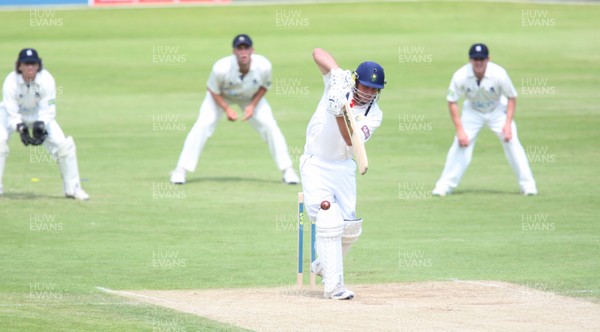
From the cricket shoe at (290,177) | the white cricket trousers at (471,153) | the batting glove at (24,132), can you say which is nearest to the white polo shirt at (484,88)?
the white cricket trousers at (471,153)

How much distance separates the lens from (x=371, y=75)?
1038 centimetres

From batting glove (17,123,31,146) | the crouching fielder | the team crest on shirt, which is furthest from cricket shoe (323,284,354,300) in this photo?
batting glove (17,123,31,146)

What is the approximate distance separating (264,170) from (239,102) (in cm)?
177

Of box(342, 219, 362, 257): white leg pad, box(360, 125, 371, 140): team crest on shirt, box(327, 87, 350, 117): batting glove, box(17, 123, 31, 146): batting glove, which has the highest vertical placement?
box(17, 123, 31, 146): batting glove

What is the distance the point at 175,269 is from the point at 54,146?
14.8ft

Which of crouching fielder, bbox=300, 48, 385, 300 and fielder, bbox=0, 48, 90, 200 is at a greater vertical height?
fielder, bbox=0, 48, 90, 200

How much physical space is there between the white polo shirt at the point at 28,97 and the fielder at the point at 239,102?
2.68m

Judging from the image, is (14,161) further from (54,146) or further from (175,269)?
(175,269)

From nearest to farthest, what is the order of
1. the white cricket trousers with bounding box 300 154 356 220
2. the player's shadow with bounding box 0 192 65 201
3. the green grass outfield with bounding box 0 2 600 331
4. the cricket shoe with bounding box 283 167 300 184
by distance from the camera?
the white cricket trousers with bounding box 300 154 356 220 < the green grass outfield with bounding box 0 2 600 331 < the player's shadow with bounding box 0 192 65 201 < the cricket shoe with bounding box 283 167 300 184

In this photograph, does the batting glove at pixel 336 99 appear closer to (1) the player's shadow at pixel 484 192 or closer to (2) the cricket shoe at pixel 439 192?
(2) the cricket shoe at pixel 439 192

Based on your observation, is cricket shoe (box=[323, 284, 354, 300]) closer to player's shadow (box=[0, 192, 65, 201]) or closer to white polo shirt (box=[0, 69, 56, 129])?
white polo shirt (box=[0, 69, 56, 129])

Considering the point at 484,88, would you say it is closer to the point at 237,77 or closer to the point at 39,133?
the point at 237,77

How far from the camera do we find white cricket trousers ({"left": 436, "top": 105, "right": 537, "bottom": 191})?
17.5m

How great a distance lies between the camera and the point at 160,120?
24891mm
